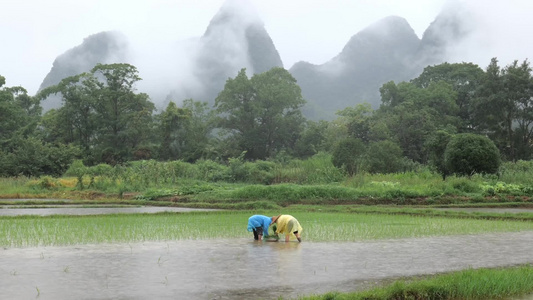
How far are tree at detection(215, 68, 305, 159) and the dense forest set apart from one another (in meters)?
0.10

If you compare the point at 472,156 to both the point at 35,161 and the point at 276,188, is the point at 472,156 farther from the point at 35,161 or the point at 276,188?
the point at 35,161

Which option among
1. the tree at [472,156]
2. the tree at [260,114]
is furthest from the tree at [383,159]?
the tree at [260,114]

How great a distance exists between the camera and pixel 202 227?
13180mm

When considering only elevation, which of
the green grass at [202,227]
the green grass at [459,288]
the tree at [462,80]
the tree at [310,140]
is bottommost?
the green grass at [202,227]

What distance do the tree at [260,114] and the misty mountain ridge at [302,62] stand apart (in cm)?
3525

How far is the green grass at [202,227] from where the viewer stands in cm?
1126

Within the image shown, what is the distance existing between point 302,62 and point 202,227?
98247mm

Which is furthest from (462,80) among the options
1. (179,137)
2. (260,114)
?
(179,137)

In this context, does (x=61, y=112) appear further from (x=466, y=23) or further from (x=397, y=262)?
(x=466, y=23)

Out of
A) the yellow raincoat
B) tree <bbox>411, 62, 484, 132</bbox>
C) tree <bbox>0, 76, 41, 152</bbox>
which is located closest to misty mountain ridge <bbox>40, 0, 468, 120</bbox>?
tree <bbox>411, 62, 484, 132</bbox>

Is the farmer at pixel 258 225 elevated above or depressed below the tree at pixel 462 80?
below

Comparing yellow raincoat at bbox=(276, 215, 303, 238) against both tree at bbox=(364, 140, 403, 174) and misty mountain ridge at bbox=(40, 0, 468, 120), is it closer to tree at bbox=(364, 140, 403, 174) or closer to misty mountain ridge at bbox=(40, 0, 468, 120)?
tree at bbox=(364, 140, 403, 174)

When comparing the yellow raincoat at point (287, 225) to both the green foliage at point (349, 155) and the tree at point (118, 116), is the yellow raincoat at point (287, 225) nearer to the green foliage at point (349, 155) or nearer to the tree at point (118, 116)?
the green foliage at point (349, 155)

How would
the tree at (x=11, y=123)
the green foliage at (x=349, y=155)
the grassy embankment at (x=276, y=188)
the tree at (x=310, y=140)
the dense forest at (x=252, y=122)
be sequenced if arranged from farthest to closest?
the tree at (x=310, y=140), the tree at (x=11, y=123), the dense forest at (x=252, y=122), the green foliage at (x=349, y=155), the grassy embankment at (x=276, y=188)
